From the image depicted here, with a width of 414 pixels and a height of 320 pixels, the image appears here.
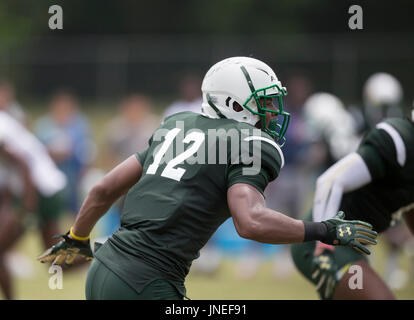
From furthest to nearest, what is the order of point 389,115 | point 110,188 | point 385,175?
1. point 389,115
2. point 385,175
3. point 110,188

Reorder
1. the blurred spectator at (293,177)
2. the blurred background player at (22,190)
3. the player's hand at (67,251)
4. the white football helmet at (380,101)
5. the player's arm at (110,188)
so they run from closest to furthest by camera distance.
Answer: the player's arm at (110,188) → the player's hand at (67,251) → the blurred background player at (22,190) → the white football helmet at (380,101) → the blurred spectator at (293,177)

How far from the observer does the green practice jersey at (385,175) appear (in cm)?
452

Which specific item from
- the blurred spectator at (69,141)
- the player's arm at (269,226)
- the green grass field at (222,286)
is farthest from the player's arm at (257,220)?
the blurred spectator at (69,141)

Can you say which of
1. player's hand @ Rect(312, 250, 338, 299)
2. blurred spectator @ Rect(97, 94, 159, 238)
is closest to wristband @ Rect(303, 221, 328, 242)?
player's hand @ Rect(312, 250, 338, 299)

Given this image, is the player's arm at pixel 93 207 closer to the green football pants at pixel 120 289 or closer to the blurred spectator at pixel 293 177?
the green football pants at pixel 120 289

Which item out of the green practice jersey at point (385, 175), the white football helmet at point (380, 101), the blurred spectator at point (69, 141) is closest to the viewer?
the green practice jersey at point (385, 175)

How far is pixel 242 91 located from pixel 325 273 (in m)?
1.50

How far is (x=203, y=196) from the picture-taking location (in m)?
3.54

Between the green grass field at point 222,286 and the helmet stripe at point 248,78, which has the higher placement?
the helmet stripe at point 248,78

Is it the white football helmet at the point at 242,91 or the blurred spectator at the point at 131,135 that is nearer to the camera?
the white football helmet at the point at 242,91

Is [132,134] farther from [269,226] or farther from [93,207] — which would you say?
[269,226]

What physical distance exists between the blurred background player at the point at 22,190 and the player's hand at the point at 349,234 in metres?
3.93

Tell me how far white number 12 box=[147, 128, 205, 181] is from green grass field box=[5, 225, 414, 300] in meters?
3.88

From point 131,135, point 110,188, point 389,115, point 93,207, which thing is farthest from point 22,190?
point 389,115
